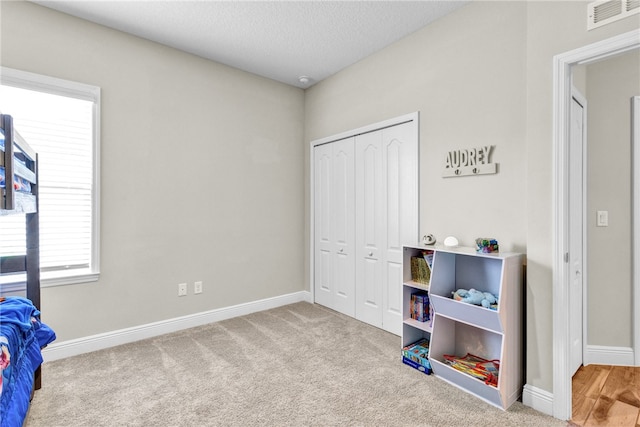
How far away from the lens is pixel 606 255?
96.5 inches

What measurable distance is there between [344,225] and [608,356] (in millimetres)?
2446

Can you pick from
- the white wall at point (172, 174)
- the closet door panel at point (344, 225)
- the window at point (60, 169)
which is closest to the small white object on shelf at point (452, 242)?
the closet door panel at point (344, 225)

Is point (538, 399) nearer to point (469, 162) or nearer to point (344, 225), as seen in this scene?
point (469, 162)

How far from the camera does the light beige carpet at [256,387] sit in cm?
185

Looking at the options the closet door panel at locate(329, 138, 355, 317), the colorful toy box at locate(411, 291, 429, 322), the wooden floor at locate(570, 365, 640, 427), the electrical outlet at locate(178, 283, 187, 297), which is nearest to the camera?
the wooden floor at locate(570, 365, 640, 427)

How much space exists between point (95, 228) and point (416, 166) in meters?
2.82

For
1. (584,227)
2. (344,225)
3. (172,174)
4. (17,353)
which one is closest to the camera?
(17,353)

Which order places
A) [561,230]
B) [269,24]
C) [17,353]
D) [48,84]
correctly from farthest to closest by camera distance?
Answer: [269,24] → [48,84] → [561,230] → [17,353]

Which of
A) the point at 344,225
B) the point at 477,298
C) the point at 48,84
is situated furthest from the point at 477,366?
the point at 48,84

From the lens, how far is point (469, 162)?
2.48 meters

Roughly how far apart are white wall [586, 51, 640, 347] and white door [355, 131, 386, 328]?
1.65 meters

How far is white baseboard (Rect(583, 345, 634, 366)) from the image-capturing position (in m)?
2.41

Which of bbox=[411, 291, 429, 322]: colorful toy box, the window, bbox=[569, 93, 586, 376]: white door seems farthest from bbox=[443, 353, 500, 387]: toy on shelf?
the window

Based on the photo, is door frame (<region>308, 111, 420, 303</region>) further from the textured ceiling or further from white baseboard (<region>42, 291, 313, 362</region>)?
the textured ceiling
